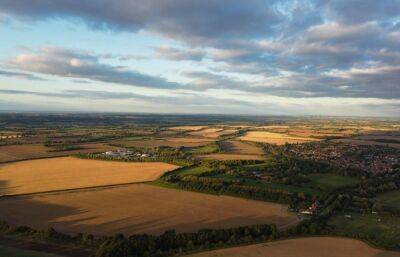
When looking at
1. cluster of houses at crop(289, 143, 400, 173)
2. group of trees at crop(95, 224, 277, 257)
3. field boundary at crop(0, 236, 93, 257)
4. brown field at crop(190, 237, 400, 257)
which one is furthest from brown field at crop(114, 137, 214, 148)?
brown field at crop(190, 237, 400, 257)

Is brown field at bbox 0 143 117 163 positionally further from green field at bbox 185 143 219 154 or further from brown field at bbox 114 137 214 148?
green field at bbox 185 143 219 154

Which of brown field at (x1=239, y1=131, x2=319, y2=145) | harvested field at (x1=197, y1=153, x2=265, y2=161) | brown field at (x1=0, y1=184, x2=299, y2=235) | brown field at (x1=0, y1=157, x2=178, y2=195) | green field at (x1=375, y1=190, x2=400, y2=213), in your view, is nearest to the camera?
brown field at (x1=0, y1=184, x2=299, y2=235)

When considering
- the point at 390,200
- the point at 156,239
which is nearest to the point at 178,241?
the point at 156,239

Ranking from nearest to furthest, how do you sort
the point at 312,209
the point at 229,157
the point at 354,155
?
the point at 312,209
the point at 229,157
the point at 354,155

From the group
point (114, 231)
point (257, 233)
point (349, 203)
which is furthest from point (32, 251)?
point (349, 203)

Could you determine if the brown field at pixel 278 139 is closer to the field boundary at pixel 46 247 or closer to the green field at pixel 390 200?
the green field at pixel 390 200

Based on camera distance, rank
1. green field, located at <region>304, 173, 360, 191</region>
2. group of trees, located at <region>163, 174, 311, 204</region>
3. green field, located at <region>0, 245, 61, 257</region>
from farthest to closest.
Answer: green field, located at <region>304, 173, 360, 191</region> → group of trees, located at <region>163, 174, 311, 204</region> → green field, located at <region>0, 245, 61, 257</region>

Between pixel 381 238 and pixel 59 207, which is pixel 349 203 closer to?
pixel 381 238

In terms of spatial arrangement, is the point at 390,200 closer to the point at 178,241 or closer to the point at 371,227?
the point at 371,227
